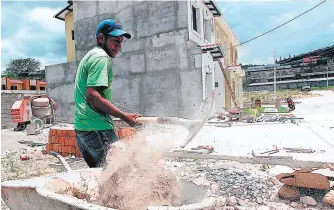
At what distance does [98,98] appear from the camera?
2348mm

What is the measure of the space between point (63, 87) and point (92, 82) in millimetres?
13541

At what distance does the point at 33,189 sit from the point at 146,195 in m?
0.90

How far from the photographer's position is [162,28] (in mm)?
12055

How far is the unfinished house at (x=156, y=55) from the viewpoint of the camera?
452 inches

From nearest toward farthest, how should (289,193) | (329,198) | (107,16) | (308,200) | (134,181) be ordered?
(134,181) < (329,198) < (308,200) < (289,193) < (107,16)

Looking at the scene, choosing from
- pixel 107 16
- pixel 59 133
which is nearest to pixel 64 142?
pixel 59 133

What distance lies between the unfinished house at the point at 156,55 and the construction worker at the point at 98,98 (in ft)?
27.7

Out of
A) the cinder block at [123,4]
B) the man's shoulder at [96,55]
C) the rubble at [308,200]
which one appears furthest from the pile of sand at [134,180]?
the cinder block at [123,4]

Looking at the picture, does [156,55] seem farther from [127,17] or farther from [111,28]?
[111,28]

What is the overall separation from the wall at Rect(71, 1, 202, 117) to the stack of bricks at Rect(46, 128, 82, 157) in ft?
19.4

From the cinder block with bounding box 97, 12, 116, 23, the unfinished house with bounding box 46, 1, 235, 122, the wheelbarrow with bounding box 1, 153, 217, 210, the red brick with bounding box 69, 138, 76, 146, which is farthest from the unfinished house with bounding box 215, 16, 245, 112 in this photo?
the wheelbarrow with bounding box 1, 153, 217, 210

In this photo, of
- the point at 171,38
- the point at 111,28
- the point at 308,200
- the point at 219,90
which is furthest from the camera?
the point at 219,90

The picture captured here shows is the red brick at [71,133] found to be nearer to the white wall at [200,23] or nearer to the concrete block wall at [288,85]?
the white wall at [200,23]

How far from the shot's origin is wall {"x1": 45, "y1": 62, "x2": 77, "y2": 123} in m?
14.7
